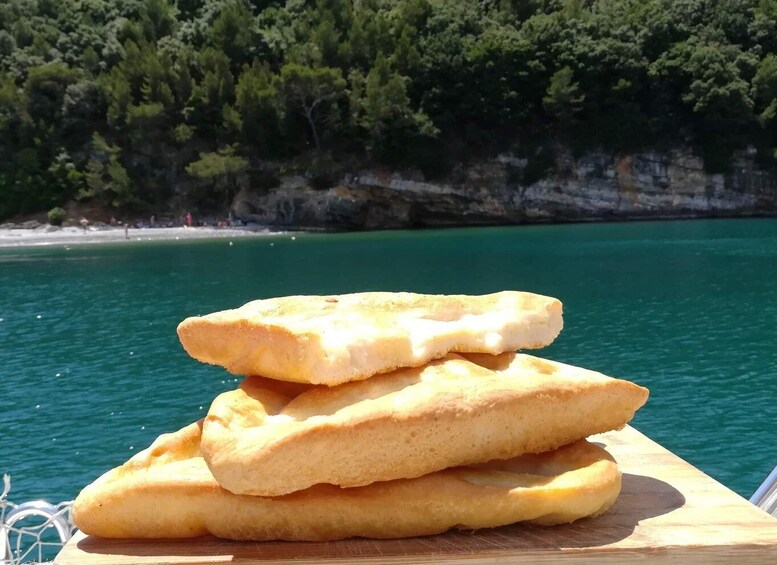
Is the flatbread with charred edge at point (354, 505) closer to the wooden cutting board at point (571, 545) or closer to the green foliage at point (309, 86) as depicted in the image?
the wooden cutting board at point (571, 545)

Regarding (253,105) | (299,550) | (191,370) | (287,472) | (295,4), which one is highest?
(295,4)

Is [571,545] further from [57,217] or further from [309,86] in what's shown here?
[57,217]

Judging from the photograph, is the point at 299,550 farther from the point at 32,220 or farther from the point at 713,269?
the point at 32,220

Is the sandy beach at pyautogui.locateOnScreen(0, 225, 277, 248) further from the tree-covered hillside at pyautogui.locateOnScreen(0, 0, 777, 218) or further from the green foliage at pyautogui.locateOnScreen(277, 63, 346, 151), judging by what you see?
the green foliage at pyautogui.locateOnScreen(277, 63, 346, 151)

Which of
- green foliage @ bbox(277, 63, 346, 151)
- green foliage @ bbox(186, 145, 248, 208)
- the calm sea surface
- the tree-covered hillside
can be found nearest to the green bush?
the tree-covered hillside

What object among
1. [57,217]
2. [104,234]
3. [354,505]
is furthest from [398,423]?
[57,217]

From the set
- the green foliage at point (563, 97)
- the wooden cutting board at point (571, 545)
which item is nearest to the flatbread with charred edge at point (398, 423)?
the wooden cutting board at point (571, 545)

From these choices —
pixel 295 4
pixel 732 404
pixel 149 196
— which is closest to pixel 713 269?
pixel 732 404
